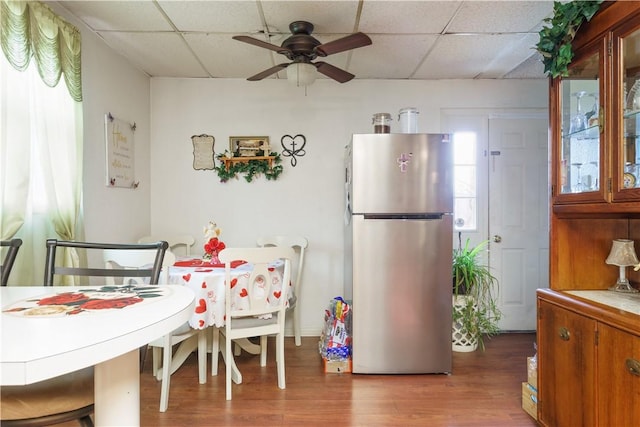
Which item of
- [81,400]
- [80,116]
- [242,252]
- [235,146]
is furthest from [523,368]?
[80,116]

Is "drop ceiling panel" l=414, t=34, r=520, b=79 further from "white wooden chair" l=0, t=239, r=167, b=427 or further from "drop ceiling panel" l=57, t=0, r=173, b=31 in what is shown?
"white wooden chair" l=0, t=239, r=167, b=427

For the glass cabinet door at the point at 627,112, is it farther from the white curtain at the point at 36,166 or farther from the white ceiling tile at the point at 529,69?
the white curtain at the point at 36,166

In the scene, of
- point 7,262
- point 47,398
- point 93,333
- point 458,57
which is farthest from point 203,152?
point 93,333

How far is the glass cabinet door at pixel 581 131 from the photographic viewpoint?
1.51m

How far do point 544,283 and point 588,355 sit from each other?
2.05 metres

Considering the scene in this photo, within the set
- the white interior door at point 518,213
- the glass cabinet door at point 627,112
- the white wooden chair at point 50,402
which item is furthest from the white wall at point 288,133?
the white wooden chair at point 50,402

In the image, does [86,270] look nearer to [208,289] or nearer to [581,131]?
[208,289]

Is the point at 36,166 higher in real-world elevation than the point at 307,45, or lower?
lower

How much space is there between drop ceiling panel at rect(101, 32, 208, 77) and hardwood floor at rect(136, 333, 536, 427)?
2.45 m

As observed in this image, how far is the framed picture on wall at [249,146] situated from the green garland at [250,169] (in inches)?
2.7

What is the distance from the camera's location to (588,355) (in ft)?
4.72

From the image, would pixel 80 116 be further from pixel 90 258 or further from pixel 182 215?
pixel 182 215

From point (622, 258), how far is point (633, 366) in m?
0.57

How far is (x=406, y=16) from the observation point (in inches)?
86.2
